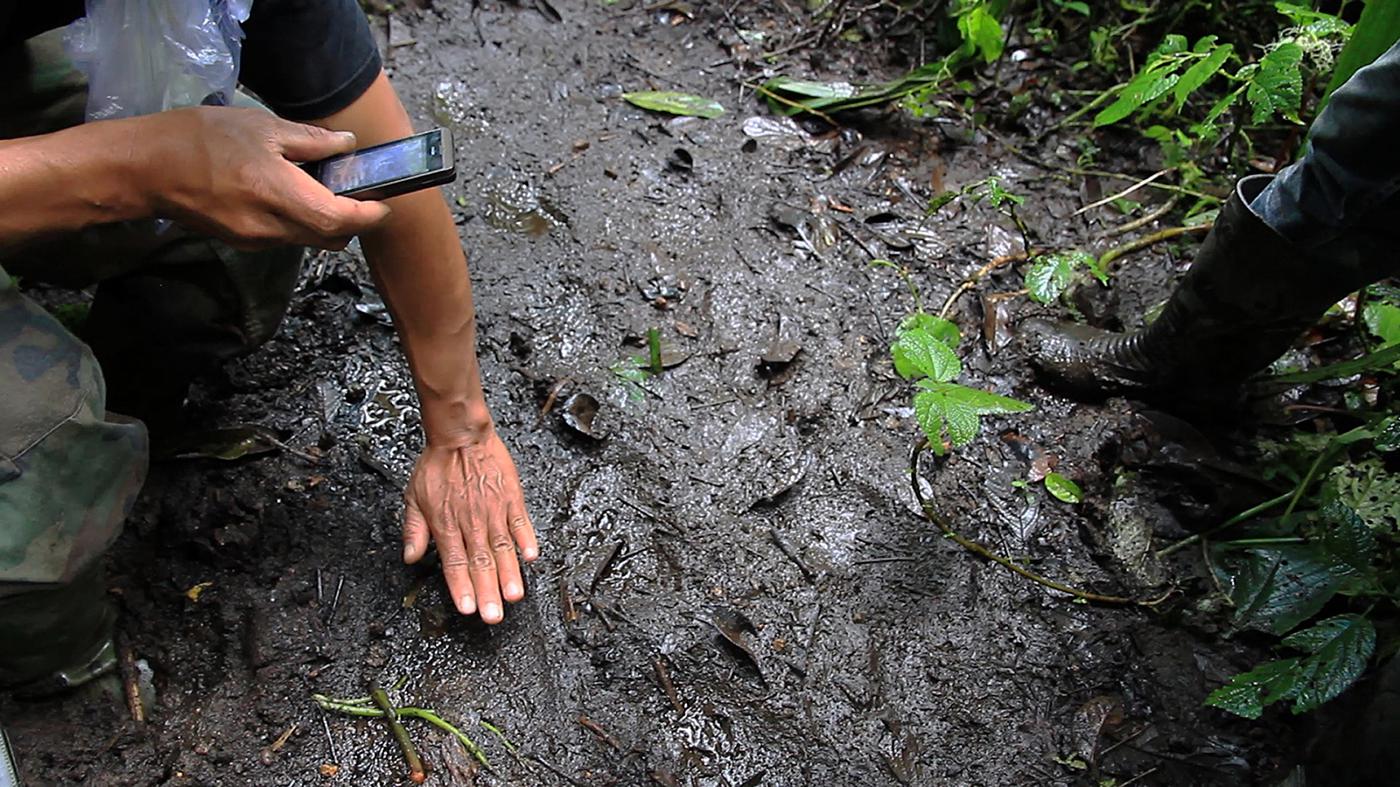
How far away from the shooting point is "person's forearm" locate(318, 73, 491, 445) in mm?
1808

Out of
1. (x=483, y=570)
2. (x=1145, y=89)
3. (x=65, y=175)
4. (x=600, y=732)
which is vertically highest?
(x=65, y=175)

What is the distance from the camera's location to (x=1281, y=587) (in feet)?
6.14

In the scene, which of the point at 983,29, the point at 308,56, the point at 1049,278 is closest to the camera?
the point at 308,56

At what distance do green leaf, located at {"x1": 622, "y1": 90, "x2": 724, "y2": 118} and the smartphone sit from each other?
1.69 metres

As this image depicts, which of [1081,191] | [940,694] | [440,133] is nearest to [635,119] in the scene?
[1081,191]

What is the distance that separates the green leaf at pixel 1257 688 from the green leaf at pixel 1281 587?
145 mm

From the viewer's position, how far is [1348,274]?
1965 mm

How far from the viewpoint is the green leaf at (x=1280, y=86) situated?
2.21 m

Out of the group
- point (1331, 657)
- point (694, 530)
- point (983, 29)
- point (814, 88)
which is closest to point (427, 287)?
point (694, 530)

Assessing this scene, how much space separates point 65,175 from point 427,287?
2.17 feet

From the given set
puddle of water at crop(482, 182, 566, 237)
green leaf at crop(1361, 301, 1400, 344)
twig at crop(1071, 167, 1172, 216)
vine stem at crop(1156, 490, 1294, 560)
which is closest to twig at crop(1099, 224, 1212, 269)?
twig at crop(1071, 167, 1172, 216)

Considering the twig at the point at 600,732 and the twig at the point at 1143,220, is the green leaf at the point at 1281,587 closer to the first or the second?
the twig at the point at 1143,220

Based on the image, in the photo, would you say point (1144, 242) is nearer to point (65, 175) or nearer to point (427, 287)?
point (427, 287)

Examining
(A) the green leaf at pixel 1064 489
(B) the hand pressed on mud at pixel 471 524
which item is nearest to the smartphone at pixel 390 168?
(B) the hand pressed on mud at pixel 471 524
